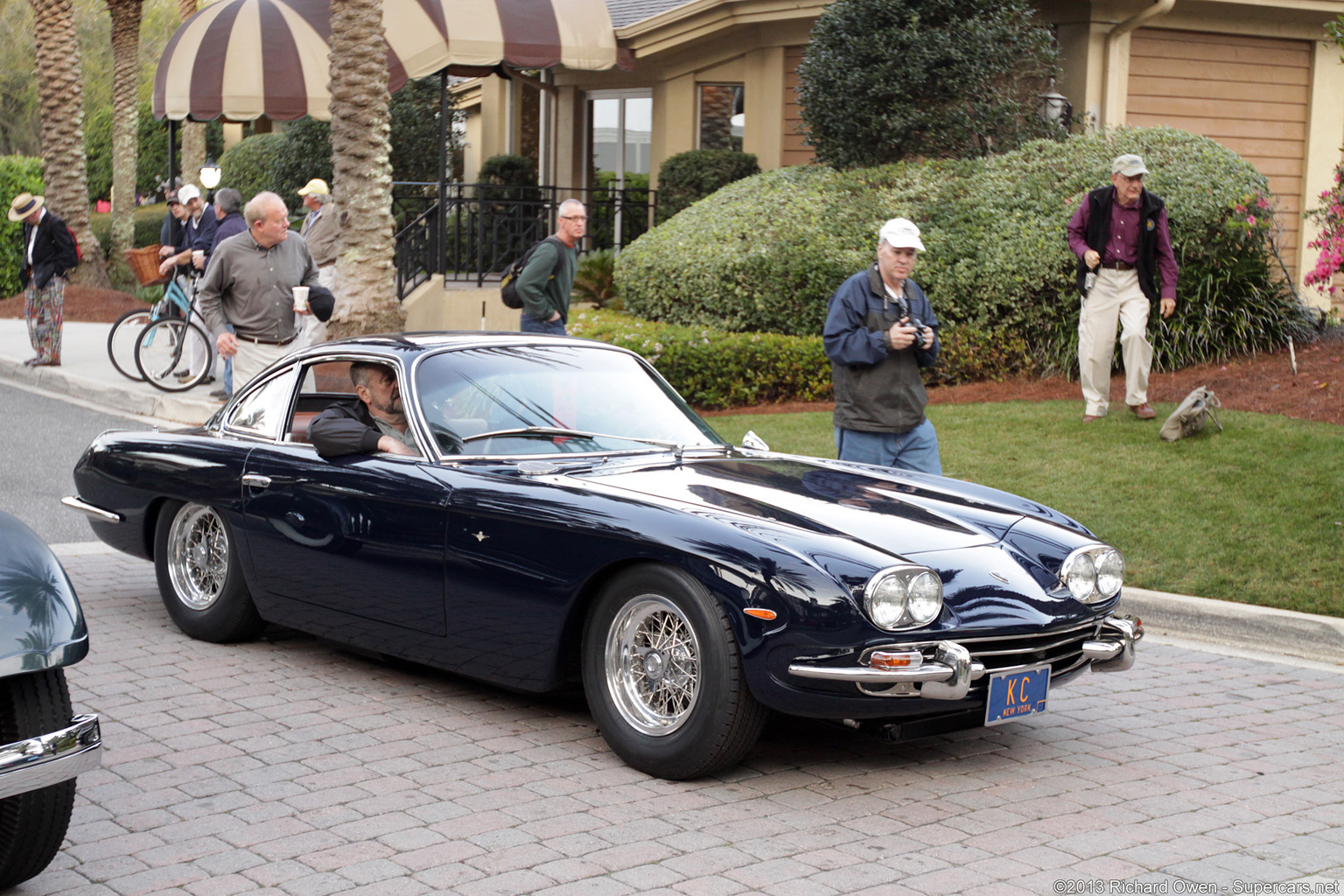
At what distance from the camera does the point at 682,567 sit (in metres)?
4.60

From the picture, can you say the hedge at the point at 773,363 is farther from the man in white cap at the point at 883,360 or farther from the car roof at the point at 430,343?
the car roof at the point at 430,343

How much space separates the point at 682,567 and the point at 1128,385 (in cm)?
718

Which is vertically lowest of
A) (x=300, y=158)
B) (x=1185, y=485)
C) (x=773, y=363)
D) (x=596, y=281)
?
(x=1185, y=485)

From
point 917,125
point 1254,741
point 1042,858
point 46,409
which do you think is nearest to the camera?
point 1042,858

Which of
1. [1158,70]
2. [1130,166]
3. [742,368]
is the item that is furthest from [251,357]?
[1158,70]

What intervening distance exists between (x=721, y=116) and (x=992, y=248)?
8052 millimetres

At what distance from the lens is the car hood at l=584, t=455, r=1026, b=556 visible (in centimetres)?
481

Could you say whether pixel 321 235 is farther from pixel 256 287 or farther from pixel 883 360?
pixel 883 360

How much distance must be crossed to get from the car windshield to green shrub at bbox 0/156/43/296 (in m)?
20.6

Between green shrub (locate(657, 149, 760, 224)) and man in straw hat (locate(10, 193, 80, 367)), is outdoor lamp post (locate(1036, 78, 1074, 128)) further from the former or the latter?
man in straw hat (locate(10, 193, 80, 367))

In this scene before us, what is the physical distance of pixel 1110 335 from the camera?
10.8m

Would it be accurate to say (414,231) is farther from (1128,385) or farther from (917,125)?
(1128,385)

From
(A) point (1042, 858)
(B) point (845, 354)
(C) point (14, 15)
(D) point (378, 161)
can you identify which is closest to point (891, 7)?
(D) point (378, 161)

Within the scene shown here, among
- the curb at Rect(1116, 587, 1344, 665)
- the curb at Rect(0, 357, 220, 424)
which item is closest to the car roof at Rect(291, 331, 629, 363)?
the curb at Rect(1116, 587, 1344, 665)
